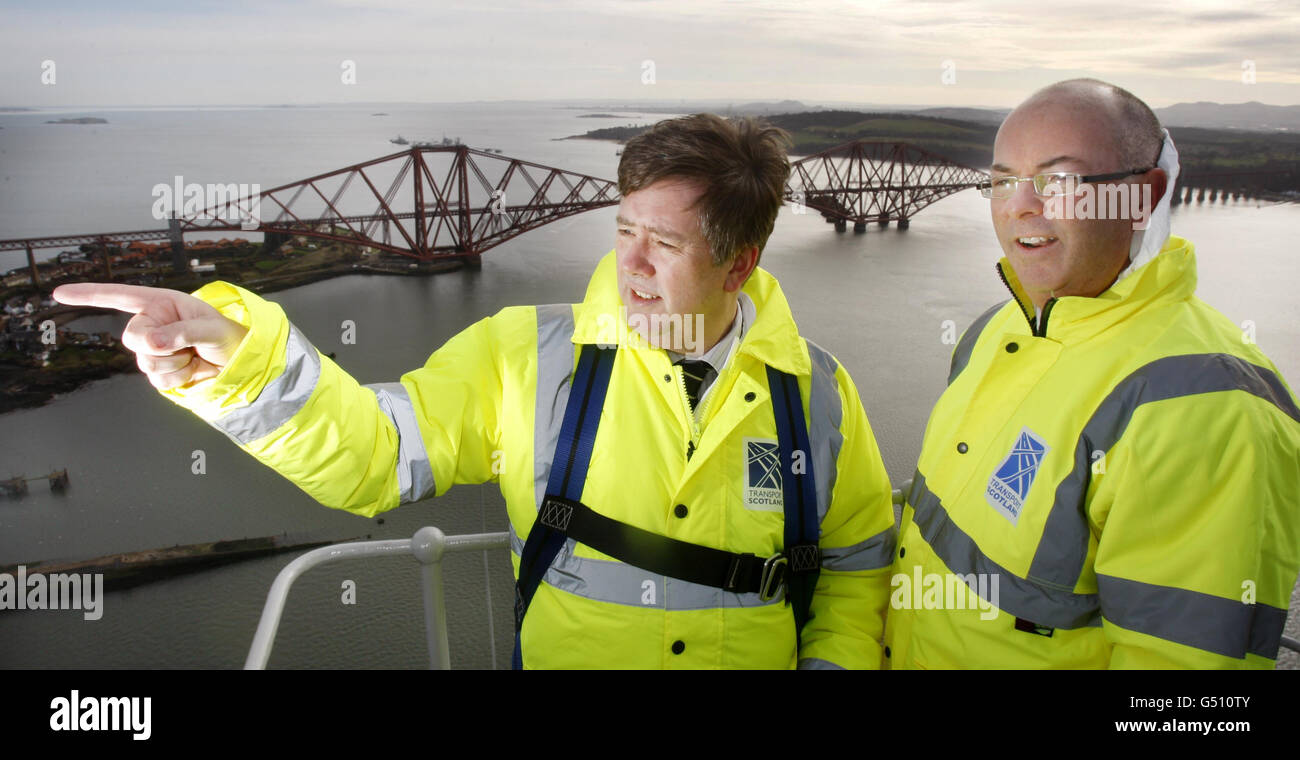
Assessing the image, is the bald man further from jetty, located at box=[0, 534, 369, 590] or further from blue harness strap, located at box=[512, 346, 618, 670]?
jetty, located at box=[0, 534, 369, 590]

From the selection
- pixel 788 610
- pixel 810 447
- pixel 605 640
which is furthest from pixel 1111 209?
pixel 605 640

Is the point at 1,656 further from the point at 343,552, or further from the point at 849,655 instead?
the point at 849,655

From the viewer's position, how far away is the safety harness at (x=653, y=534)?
1.22 metres

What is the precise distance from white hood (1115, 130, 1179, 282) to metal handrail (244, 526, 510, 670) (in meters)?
1.34

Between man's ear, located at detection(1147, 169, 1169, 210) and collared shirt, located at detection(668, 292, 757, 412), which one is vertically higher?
man's ear, located at detection(1147, 169, 1169, 210)

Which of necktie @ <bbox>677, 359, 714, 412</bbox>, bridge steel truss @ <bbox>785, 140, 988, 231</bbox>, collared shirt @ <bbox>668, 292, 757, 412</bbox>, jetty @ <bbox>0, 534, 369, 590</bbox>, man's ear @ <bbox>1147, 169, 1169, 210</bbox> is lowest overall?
jetty @ <bbox>0, 534, 369, 590</bbox>

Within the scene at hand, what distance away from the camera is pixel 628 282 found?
4.03 feet

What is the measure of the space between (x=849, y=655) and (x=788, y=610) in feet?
0.55

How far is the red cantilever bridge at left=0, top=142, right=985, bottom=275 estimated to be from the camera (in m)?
4.39

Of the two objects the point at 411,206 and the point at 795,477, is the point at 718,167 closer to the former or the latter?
the point at 795,477

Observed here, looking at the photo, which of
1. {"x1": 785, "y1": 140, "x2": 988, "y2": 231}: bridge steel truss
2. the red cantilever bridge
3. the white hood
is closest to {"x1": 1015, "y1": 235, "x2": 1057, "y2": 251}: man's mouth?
the white hood

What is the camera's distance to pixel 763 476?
131 cm

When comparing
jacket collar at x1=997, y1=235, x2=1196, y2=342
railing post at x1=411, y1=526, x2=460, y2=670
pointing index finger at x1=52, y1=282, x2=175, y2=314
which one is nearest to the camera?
pointing index finger at x1=52, y1=282, x2=175, y2=314

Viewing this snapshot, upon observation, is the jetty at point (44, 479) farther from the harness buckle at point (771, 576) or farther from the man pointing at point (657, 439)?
the harness buckle at point (771, 576)
